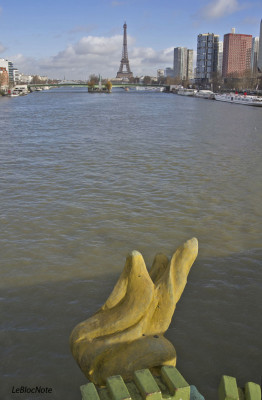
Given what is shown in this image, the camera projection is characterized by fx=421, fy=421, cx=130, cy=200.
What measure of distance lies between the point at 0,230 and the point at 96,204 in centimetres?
300

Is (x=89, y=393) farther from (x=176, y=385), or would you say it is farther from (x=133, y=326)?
(x=133, y=326)

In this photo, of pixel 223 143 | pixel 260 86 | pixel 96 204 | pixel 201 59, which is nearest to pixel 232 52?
pixel 201 59

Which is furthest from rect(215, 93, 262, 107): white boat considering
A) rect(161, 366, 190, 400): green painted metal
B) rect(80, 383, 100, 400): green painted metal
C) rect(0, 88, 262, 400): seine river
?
rect(80, 383, 100, 400): green painted metal

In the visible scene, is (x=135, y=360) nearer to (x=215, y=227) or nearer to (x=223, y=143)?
(x=215, y=227)

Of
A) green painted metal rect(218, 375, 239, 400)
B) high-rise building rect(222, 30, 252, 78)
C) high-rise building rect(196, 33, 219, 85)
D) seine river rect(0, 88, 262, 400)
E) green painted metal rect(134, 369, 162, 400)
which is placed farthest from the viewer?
high-rise building rect(196, 33, 219, 85)

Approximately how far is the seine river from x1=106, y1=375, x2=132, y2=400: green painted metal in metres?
1.95

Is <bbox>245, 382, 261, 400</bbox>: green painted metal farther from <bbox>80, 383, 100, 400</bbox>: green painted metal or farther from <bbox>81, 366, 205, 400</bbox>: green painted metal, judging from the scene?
<bbox>80, 383, 100, 400</bbox>: green painted metal

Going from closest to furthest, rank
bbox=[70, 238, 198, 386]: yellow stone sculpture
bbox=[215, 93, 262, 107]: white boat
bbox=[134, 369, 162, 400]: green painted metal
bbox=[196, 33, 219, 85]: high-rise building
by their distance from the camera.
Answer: bbox=[134, 369, 162, 400]: green painted metal → bbox=[70, 238, 198, 386]: yellow stone sculpture → bbox=[215, 93, 262, 107]: white boat → bbox=[196, 33, 219, 85]: high-rise building

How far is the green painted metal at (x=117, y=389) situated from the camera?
2.99m

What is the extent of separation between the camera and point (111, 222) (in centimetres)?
1030

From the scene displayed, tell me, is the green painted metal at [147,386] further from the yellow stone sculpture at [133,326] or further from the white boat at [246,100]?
the white boat at [246,100]

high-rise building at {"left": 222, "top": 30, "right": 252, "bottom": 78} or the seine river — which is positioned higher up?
high-rise building at {"left": 222, "top": 30, "right": 252, "bottom": 78}

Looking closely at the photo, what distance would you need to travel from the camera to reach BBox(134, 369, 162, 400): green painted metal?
2.98 m

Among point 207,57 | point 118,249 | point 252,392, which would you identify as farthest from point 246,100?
point 207,57
